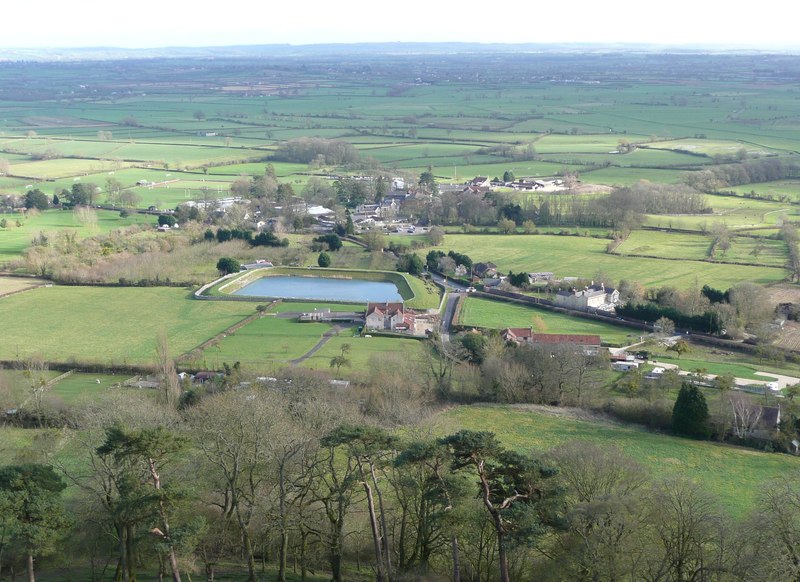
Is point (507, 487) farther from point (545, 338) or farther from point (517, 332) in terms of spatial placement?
point (517, 332)

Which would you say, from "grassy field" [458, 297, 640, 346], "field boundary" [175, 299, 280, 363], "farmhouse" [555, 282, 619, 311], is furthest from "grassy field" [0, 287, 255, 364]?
"farmhouse" [555, 282, 619, 311]

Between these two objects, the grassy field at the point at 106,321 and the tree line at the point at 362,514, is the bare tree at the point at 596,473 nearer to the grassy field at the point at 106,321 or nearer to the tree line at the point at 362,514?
the tree line at the point at 362,514

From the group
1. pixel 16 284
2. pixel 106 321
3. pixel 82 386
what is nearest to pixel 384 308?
pixel 106 321

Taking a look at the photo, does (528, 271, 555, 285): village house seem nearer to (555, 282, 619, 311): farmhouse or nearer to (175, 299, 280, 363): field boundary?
(555, 282, 619, 311): farmhouse

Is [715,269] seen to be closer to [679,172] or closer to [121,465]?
[679,172]

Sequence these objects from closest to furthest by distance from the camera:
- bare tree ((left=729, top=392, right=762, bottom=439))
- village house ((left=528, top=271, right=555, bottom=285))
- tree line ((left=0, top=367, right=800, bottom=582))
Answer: tree line ((left=0, top=367, right=800, bottom=582)), bare tree ((left=729, top=392, right=762, bottom=439)), village house ((left=528, top=271, right=555, bottom=285))
